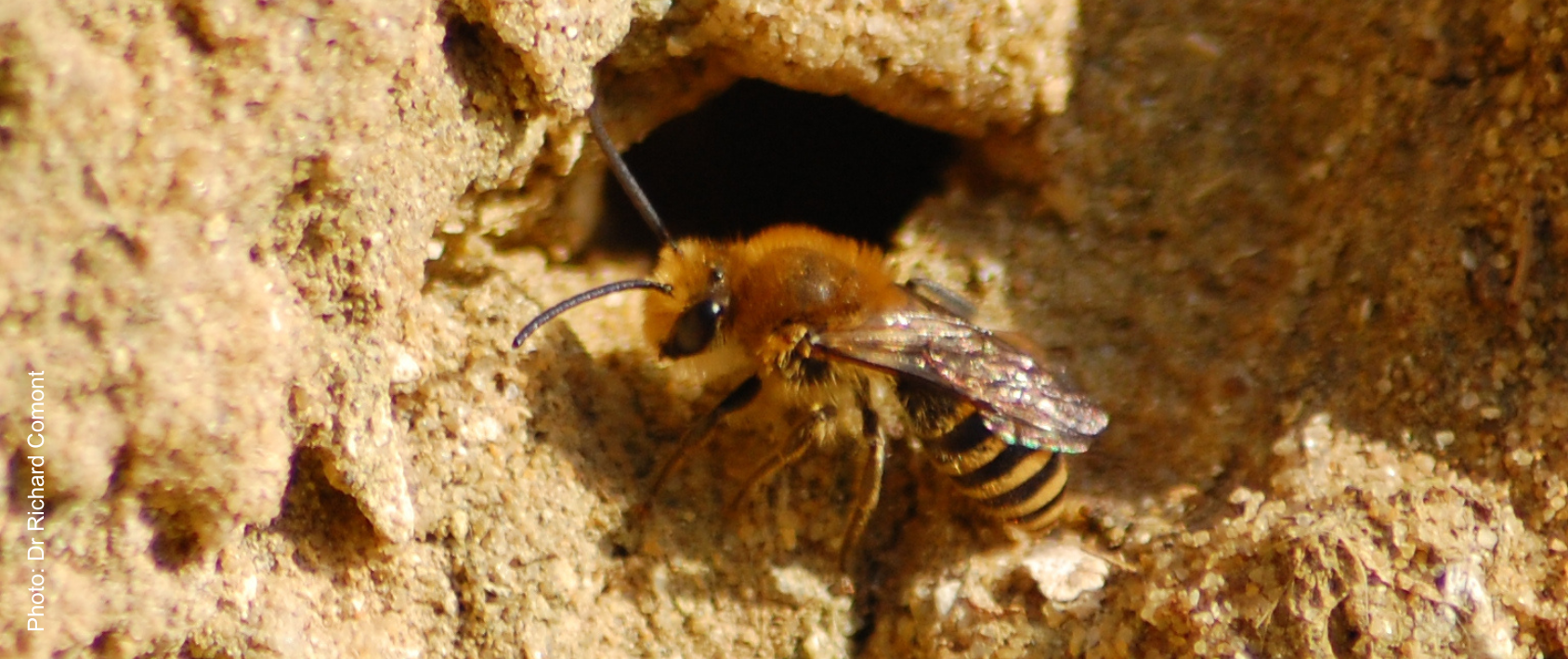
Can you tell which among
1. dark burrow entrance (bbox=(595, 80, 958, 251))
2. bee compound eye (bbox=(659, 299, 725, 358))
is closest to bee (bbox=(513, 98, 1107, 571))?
bee compound eye (bbox=(659, 299, 725, 358))

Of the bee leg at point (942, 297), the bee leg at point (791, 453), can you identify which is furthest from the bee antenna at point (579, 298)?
the bee leg at point (942, 297)

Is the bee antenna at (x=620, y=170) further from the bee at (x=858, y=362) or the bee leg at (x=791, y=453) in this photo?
the bee leg at (x=791, y=453)

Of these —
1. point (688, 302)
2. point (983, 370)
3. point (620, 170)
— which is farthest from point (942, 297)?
point (620, 170)

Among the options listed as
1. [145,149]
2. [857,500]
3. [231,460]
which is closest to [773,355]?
[857,500]

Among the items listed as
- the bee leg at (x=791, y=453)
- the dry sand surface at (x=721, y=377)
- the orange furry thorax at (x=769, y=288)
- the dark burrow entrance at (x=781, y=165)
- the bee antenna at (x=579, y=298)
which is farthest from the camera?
the dark burrow entrance at (x=781, y=165)

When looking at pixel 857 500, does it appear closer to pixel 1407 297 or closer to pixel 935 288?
pixel 935 288
